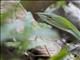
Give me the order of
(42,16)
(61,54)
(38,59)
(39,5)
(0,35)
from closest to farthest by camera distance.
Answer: (0,35)
(61,54)
(38,59)
(42,16)
(39,5)

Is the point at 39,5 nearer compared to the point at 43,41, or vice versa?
the point at 43,41

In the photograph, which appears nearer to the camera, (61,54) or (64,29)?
(61,54)

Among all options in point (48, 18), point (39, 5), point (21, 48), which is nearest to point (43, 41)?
point (21, 48)

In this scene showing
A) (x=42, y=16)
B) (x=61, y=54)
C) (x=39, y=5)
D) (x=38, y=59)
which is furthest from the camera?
(x=39, y=5)

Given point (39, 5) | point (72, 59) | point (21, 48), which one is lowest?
point (39, 5)

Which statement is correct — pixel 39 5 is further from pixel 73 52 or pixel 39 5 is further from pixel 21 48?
pixel 21 48

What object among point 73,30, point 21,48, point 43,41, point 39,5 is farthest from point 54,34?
point 39,5

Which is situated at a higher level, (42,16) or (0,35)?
(0,35)

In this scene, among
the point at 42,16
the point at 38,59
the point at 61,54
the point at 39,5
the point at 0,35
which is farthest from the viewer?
the point at 39,5

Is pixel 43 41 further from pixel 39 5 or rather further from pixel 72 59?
pixel 39 5
